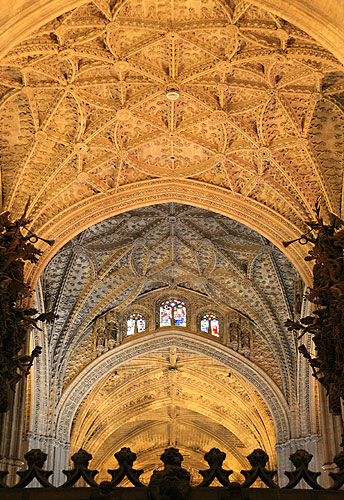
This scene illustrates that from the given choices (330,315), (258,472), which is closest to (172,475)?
(258,472)

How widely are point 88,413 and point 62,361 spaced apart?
16.6 feet

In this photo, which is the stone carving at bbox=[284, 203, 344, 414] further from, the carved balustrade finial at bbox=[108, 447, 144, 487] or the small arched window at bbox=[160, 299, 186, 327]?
the small arched window at bbox=[160, 299, 186, 327]

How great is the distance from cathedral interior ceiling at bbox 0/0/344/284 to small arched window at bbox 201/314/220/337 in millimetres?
8396

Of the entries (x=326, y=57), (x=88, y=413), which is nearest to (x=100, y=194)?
(x=326, y=57)

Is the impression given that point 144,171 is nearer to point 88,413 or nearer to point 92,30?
point 92,30

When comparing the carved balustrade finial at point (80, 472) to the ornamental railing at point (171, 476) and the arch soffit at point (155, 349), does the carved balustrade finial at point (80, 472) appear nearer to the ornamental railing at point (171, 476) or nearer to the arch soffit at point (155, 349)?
the ornamental railing at point (171, 476)

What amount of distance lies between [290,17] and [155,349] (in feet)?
51.8

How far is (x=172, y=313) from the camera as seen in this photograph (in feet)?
88.9

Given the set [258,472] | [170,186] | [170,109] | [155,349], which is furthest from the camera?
[155,349]

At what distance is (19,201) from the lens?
1844 cm

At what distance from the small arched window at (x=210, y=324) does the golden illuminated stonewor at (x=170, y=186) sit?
11cm

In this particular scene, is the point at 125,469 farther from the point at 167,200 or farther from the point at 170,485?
the point at 167,200

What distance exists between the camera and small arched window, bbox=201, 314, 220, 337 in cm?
2702

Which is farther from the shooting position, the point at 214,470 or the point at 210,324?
the point at 210,324
